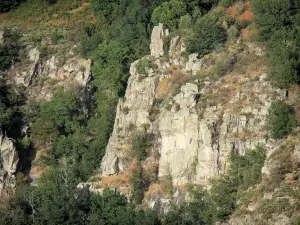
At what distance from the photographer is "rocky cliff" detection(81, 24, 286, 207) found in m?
101

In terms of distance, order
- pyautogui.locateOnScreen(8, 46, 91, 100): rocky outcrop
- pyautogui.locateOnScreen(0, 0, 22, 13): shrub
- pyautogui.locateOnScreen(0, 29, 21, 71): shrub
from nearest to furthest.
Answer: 1. pyautogui.locateOnScreen(8, 46, 91, 100): rocky outcrop
2. pyautogui.locateOnScreen(0, 29, 21, 71): shrub
3. pyautogui.locateOnScreen(0, 0, 22, 13): shrub

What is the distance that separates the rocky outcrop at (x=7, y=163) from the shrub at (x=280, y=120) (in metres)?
25.0

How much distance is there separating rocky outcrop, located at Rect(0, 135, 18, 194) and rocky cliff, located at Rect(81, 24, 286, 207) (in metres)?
8.94

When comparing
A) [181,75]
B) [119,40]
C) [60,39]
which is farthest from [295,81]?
[60,39]

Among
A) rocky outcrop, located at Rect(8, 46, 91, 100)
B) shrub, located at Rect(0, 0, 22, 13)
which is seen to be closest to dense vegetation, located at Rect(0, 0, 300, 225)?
rocky outcrop, located at Rect(8, 46, 91, 100)

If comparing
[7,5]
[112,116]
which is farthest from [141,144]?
[7,5]

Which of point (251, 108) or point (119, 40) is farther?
point (119, 40)

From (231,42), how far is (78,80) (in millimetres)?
16970

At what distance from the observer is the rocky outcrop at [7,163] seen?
10931 centimetres

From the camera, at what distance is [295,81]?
334 ft

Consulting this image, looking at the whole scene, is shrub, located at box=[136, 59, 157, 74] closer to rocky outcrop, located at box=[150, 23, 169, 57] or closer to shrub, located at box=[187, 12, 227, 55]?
rocky outcrop, located at box=[150, 23, 169, 57]

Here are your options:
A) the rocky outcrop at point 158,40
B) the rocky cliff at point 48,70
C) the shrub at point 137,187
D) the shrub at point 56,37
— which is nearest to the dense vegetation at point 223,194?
the shrub at point 137,187

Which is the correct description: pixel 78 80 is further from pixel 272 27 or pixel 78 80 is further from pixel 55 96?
pixel 272 27

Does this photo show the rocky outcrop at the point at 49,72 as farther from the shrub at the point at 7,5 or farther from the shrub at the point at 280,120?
the shrub at the point at 280,120
